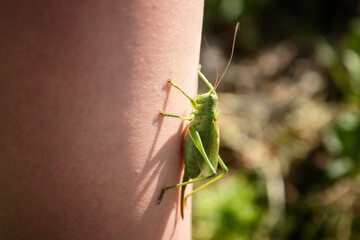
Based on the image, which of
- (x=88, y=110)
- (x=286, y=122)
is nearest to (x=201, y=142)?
(x=88, y=110)

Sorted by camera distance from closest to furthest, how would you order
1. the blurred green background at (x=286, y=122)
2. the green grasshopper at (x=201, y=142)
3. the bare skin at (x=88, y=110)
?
the bare skin at (x=88, y=110) → the green grasshopper at (x=201, y=142) → the blurred green background at (x=286, y=122)

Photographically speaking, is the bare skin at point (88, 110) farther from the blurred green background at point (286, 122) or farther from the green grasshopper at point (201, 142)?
the blurred green background at point (286, 122)

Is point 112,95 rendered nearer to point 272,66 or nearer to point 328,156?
point 328,156

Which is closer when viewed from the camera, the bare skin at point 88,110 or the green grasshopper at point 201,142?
the bare skin at point 88,110

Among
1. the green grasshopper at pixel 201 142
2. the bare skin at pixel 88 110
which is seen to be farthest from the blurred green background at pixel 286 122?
the bare skin at pixel 88 110

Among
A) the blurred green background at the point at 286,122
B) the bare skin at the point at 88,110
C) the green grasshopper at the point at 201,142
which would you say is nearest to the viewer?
the bare skin at the point at 88,110

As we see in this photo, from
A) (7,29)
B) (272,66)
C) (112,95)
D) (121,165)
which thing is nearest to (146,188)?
(121,165)
